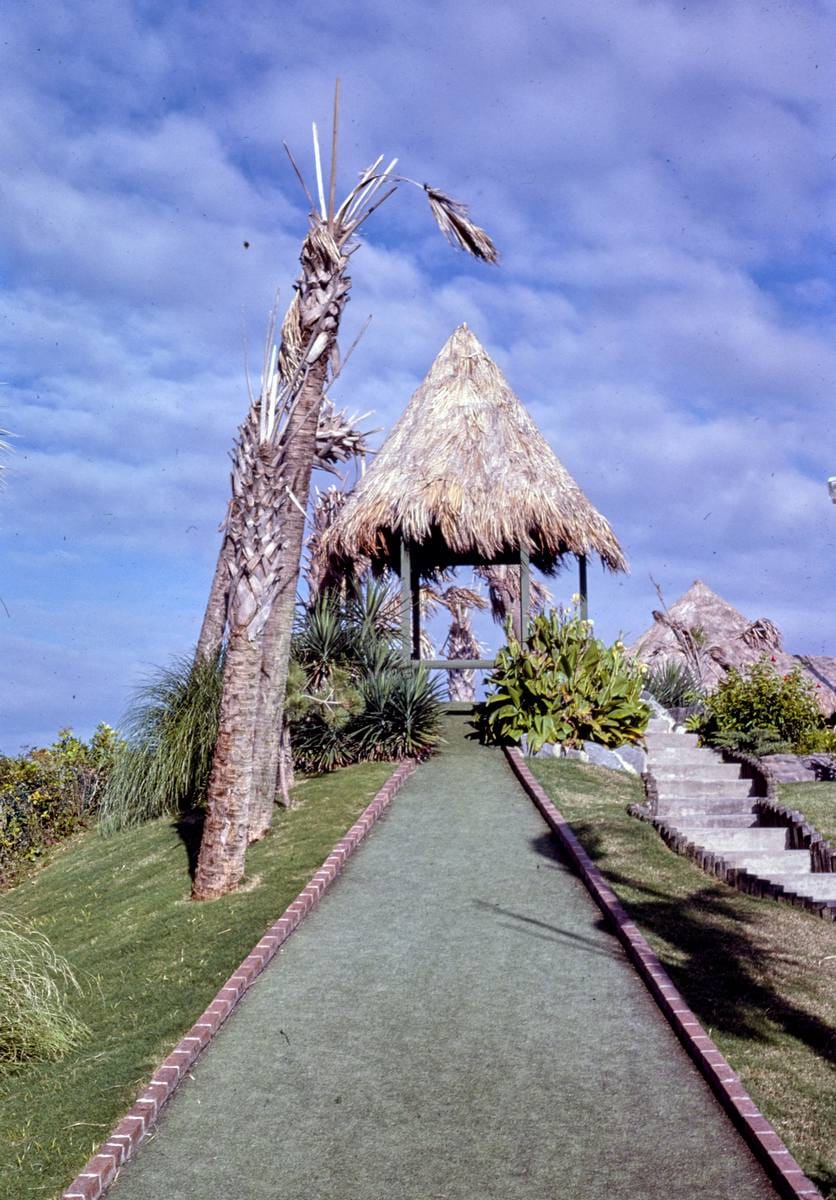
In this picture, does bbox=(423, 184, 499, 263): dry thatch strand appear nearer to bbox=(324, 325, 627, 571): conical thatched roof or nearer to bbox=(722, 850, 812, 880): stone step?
bbox=(324, 325, 627, 571): conical thatched roof

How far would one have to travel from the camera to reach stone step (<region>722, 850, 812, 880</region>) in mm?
12188

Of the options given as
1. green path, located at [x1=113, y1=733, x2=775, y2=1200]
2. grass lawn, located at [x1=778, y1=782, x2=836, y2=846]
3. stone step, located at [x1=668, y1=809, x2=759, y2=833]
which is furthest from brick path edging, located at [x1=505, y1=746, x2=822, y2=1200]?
grass lawn, located at [x1=778, y1=782, x2=836, y2=846]

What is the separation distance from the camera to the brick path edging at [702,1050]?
5.59 metres

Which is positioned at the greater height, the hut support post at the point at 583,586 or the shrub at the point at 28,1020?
the hut support post at the point at 583,586

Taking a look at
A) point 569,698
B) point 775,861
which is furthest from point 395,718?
point 775,861

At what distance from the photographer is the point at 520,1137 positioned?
237 inches

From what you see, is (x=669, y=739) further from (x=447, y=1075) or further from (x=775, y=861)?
(x=447, y=1075)

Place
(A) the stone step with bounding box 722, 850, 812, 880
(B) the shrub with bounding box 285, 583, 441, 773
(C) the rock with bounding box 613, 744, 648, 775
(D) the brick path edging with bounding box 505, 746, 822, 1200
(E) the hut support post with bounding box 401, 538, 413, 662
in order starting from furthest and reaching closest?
(E) the hut support post with bounding box 401, 538, 413, 662 < (C) the rock with bounding box 613, 744, 648, 775 < (B) the shrub with bounding box 285, 583, 441, 773 < (A) the stone step with bounding box 722, 850, 812, 880 < (D) the brick path edging with bounding box 505, 746, 822, 1200

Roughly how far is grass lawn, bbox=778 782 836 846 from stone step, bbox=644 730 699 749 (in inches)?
90.8

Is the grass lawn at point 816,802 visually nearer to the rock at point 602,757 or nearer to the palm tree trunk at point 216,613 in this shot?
the rock at point 602,757

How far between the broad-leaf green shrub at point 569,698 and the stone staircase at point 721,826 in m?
1.00

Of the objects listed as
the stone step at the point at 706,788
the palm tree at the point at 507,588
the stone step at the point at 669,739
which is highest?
the palm tree at the point at 507,588

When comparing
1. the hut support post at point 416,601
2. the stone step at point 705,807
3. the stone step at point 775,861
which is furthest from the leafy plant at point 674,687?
the stone step at point 775,861

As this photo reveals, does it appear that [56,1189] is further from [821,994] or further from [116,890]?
[116,890]
